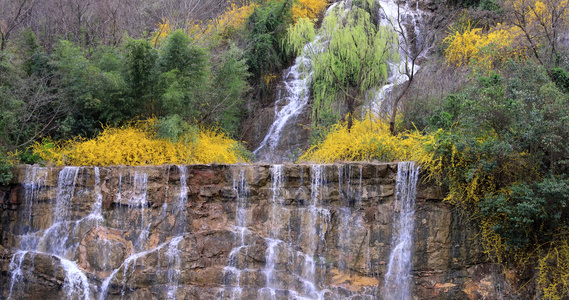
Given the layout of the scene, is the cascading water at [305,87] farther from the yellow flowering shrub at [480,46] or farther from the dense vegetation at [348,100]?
the yellow flowering shrub at [480,46]

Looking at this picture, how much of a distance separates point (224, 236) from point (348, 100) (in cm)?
528

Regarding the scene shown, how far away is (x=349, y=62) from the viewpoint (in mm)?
14453

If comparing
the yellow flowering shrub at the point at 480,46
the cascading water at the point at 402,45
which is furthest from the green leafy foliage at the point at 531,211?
the cascading water at the point at 402,45

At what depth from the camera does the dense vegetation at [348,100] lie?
863cm

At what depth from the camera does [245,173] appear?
10.2m

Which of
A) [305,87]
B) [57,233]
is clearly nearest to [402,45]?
[305,87]

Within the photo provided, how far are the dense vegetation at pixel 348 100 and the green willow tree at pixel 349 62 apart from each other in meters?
0.05

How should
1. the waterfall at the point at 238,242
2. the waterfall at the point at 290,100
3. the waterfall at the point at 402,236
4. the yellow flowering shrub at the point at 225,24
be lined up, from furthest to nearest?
1. the yellow flowering shrub at the point at 225,24
2. the waterfall at the point at 290,100
3. the waterfall at the point at 238,242
4. the waterfall at the point at 402,236

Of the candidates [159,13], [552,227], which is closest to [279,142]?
[552,227]

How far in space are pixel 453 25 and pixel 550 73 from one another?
688 cm

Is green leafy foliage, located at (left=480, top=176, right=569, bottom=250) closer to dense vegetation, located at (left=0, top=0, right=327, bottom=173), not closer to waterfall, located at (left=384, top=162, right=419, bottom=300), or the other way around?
waterfall, located at (left=384, top=162, right=419, bottom=300)

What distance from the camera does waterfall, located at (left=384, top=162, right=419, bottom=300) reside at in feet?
30.1

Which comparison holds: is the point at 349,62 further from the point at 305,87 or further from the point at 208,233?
the point at 208,233

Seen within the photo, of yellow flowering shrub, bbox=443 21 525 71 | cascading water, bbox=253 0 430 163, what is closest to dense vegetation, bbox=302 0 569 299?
yellow flowering shrub, bbox=443 21 525 71
